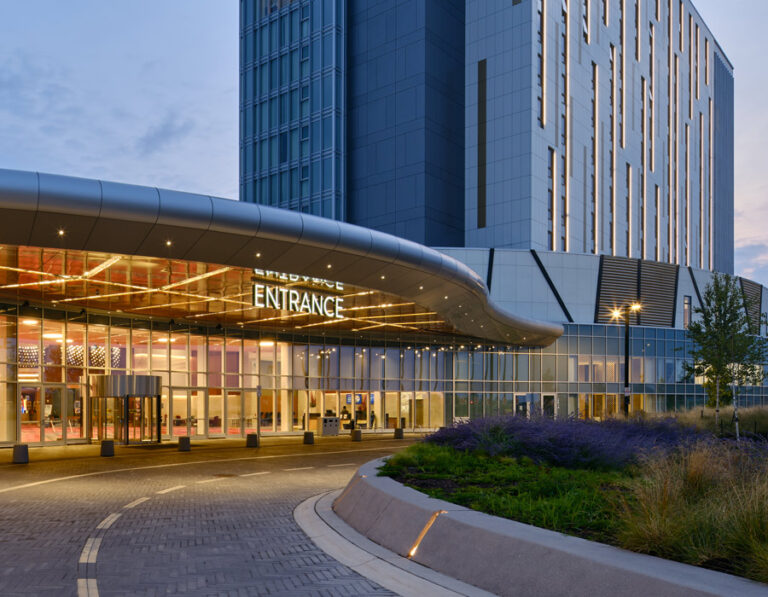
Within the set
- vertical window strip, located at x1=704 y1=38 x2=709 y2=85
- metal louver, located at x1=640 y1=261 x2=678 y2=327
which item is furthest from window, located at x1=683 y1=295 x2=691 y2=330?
vertical window strip, located at x1=704 y1=38 x2=709 y2=85

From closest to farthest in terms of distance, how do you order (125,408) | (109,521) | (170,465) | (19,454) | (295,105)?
(109,521)
(170,465)
(19,454)
(125,408)
(295,105)

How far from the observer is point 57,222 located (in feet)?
54.5

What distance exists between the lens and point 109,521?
40.5 feet

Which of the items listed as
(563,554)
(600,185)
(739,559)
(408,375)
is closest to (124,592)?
Result: (563,554)

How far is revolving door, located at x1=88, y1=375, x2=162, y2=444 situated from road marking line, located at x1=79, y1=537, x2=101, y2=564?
21.4 meters

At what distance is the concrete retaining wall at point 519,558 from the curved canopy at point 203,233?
9286 millimetres

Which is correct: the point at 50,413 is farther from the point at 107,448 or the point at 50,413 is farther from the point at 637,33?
the point at 637,33

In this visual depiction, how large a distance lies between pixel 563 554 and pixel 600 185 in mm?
66504

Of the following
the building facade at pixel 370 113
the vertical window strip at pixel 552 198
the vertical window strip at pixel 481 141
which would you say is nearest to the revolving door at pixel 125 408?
the building facade at pixel 370 113

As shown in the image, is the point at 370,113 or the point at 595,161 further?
the point at 595,161

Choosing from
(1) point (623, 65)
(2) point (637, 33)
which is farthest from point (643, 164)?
(2) point (637, 33)

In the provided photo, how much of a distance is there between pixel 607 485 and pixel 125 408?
23.8 metres

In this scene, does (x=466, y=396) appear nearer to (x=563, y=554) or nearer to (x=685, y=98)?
(x=563, y=554)

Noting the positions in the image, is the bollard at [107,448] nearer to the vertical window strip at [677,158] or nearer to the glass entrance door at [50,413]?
the glass entrance door at [50,413]
